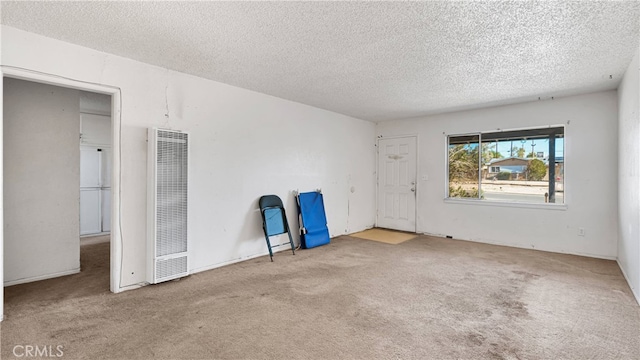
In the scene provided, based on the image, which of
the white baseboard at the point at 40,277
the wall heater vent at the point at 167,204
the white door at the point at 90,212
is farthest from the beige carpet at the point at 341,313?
the white door at the point at 90,212

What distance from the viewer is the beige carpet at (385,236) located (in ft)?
17.5

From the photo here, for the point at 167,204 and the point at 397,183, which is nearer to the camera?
the point at 167,204

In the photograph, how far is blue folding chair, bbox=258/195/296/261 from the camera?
419cm

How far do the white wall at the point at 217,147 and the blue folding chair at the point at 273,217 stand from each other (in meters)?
0.15

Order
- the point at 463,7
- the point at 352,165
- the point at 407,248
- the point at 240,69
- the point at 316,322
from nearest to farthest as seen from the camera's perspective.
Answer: the point at 463,7, the point at 316,322, the point at 240,69, the point at 407,248, the point at 352,165

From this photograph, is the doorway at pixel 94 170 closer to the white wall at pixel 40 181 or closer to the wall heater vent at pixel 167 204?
the white wall at pixel 40 181

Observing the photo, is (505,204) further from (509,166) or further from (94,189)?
(94,189)

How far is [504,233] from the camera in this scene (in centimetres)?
495

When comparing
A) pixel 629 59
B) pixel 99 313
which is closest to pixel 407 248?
pixel 629 59

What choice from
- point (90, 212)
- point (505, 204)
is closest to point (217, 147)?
point (90, 212)

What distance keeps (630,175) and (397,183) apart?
11.6 ft

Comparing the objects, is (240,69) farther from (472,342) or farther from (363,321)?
(472,342)

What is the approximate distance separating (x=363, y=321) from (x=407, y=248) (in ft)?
8.53

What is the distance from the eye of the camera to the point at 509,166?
16.3 feet
